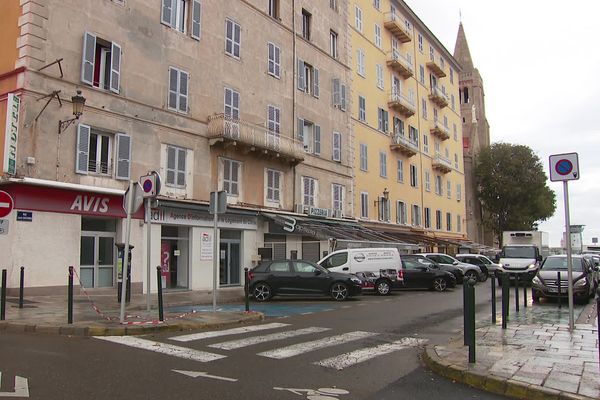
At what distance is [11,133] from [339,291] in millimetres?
11152

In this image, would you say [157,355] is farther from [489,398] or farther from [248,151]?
[248,151]

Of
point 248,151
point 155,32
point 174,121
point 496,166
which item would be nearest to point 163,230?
point 174,121

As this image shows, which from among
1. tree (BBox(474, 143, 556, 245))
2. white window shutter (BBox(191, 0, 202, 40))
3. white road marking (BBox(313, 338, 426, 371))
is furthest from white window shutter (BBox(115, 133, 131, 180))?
Result: tree (BBox(474, 143, 556, 245))

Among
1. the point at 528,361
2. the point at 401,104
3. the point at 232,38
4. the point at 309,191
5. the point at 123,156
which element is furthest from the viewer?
the point at 401,104

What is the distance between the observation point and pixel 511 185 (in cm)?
5731

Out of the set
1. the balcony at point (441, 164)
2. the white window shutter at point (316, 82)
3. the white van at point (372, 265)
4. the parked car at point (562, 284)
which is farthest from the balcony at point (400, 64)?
the parked car at point (562, 284)

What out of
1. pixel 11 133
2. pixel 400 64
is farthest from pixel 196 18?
pixel 400 64

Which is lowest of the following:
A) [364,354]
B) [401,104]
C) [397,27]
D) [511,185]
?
[364,354]

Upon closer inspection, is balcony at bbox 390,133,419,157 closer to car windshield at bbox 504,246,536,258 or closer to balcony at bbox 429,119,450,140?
balcony at bbox 429,119,450,140

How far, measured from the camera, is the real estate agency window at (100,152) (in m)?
16.7

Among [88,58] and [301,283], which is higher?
[88,58]

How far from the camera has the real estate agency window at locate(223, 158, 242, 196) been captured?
74.1ft

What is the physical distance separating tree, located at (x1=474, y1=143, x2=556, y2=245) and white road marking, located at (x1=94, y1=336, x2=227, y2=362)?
181 ft

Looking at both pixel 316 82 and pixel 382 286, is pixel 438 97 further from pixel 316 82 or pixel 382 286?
pixel 382 286
